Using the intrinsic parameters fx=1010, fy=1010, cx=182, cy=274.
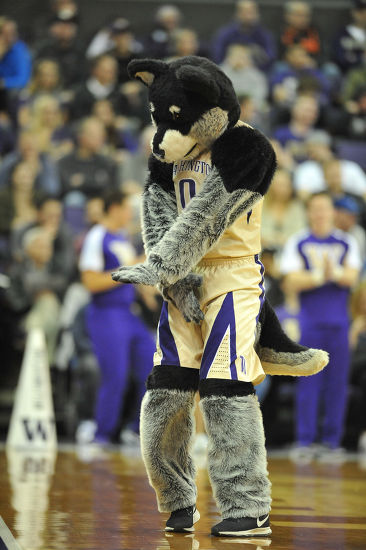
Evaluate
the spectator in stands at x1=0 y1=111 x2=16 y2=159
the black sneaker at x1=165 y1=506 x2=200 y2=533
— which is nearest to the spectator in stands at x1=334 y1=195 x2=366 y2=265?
the spectator in stands at x1=0 y1=111 x2=16 y2=159

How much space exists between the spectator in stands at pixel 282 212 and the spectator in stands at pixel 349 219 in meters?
0.34

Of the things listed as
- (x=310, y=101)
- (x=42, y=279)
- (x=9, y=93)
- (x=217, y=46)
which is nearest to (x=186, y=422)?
(x=42, y=279)

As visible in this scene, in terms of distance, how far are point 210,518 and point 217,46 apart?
33.1 ft

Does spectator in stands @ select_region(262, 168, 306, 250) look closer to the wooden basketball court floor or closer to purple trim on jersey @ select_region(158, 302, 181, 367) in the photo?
the wooden basketball court floor

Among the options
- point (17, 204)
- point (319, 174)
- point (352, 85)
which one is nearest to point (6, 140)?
point (17, 204)

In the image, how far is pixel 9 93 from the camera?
12250mm

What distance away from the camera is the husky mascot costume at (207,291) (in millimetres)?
3551

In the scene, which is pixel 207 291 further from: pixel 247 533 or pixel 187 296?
pixel 247 533

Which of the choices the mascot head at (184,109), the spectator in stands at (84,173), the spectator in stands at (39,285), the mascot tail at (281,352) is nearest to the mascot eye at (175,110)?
the mascot head at (184,109)

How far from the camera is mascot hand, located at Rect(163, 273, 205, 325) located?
3641 mm

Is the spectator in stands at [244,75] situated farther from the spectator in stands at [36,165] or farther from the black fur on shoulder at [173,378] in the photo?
the black fur on shoulder at [173,378]

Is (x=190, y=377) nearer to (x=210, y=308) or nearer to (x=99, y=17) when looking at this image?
(x=210, y=308)

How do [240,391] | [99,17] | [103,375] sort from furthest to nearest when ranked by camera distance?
[99,17], [103,375], [240,391]

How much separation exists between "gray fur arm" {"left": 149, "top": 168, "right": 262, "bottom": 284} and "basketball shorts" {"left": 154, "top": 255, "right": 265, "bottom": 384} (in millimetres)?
165
